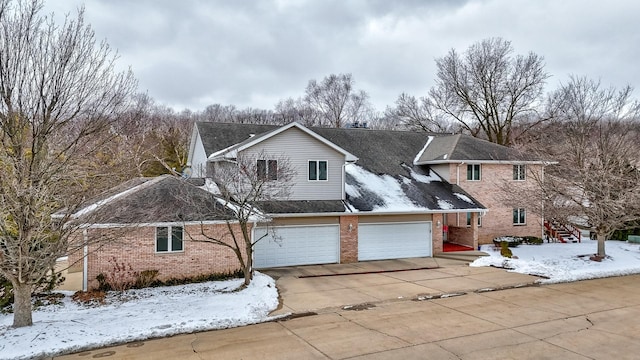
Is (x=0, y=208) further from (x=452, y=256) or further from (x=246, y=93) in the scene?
(x=246, y=93)

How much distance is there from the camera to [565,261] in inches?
775

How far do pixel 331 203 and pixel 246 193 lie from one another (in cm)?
529

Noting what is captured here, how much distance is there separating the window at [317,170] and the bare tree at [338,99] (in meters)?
36.6

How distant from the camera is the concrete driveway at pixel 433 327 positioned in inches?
367

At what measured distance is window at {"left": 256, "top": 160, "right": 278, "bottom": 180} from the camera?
1665 centimetres

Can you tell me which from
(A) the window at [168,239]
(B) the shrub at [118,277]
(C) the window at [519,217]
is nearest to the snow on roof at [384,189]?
(C) the window at [519,217]

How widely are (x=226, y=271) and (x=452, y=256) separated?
11.6 metres

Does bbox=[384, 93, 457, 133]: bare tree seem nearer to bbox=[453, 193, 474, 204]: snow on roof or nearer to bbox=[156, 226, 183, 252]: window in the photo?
bbox=[453, 193, 474, 204]: snow on roof

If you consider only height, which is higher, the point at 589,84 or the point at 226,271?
the point at 589,84

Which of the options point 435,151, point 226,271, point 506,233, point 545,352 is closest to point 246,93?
point 435,151

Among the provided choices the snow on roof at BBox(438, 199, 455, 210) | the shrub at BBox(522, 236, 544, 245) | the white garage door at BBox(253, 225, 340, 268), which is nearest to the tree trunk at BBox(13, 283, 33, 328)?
the white garage door at BBox(253, 225, 340, 268)

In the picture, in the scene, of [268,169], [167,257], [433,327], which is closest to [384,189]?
[268,169]

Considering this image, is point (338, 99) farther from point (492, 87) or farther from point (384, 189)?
point (384, 189)

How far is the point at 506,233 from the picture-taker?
2552cm
